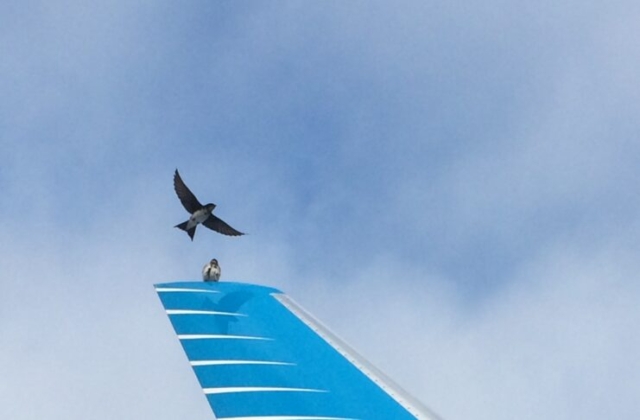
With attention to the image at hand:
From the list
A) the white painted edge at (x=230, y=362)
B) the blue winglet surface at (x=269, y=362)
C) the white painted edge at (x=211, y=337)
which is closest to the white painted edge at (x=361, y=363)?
the blue winglet surface at (x=269, y=362)

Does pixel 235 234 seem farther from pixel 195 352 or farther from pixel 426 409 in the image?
pixel 426 409

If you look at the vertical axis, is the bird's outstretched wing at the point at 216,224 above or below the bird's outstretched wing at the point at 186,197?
below

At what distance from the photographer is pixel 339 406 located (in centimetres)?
1148

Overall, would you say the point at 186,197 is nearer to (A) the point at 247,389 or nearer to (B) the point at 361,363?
(A) the point at 247,389

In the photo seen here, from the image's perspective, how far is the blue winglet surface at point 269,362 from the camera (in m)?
11.3

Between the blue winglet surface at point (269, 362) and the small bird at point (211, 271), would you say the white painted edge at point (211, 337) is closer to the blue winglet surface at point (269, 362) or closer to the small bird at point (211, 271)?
the blue winglet surface at point (269, 362)

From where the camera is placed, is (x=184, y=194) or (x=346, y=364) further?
(x=184, y=194)

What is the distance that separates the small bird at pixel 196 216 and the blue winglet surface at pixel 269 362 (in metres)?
1.05

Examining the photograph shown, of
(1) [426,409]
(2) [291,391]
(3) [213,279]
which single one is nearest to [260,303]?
(3) [213,279]

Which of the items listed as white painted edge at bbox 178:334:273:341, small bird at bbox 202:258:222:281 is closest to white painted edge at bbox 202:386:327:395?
white painted edge at bbox 178:334:273:341

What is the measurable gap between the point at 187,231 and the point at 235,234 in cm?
92

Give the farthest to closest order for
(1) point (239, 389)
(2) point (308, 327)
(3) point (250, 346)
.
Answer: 1. (2) point (308, 327)
2. (3) point (250, 346)
3. (1) point (239, 389)

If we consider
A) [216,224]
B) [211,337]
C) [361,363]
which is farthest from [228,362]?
[216,224]

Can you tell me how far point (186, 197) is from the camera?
14.6 m
